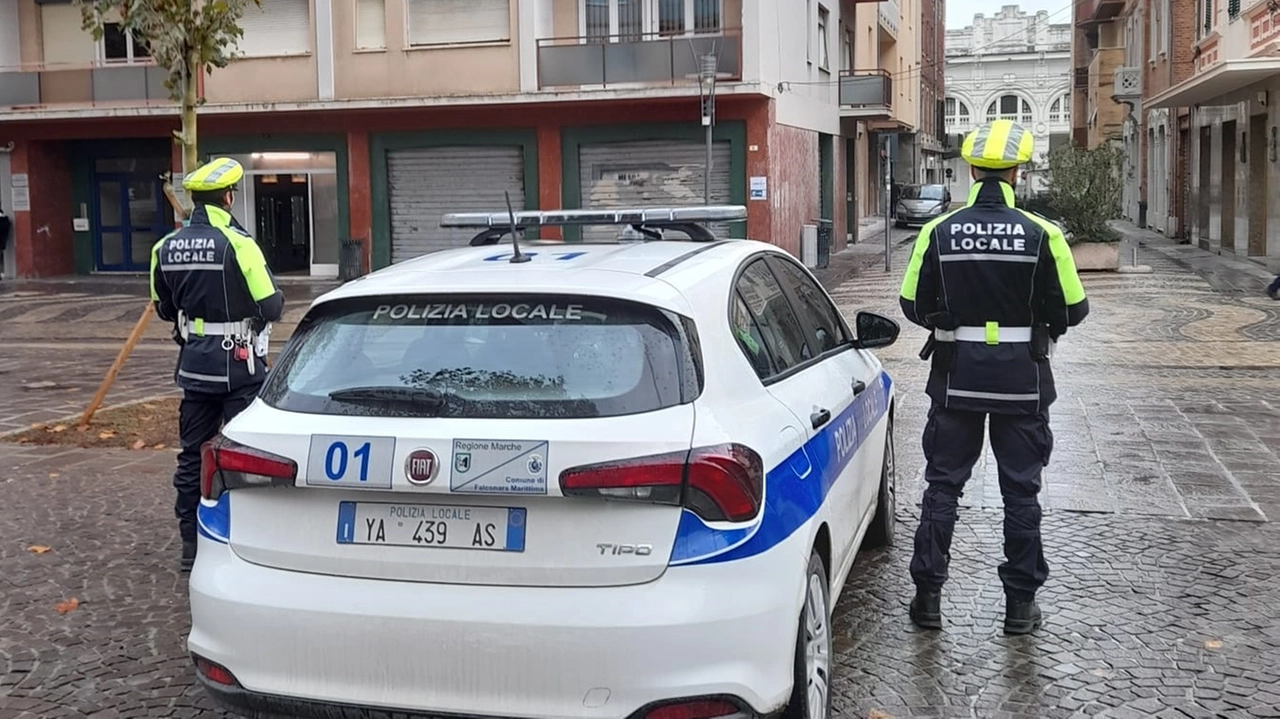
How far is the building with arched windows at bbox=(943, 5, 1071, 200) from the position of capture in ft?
334

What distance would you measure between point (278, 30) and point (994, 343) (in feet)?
81.0

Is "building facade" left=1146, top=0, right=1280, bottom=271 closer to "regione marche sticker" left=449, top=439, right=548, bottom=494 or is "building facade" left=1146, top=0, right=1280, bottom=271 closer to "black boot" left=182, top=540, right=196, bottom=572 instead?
"black boot" left=182, top=540, right=196, bottom=572

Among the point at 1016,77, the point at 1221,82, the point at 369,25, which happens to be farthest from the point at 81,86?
the point at 1016,77

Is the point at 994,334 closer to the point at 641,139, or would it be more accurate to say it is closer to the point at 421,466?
the point at 421,466

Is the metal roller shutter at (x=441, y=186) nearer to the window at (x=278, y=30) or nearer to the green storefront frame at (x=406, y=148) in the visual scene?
the green storefront frame at (x=406, y=148)

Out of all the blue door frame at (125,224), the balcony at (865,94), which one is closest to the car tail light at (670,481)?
the blue door frame at (125,224)

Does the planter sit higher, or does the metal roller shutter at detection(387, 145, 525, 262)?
the metal roller shutter at detection(387, 145, 525, 262)

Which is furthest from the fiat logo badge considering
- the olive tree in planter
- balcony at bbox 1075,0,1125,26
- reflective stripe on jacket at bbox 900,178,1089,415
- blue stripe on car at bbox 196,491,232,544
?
balcony at bbox 1075,0,1125,26

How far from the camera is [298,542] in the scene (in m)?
3.52

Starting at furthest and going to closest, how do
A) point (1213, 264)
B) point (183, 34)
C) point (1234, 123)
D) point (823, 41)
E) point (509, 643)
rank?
point (823, 41), point (1234, 123), point (1213, 264), point (183, 34), point (509, 643)

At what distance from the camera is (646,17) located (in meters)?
26.0

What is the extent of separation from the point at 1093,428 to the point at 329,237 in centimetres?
2163

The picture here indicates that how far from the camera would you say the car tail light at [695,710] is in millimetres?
3260

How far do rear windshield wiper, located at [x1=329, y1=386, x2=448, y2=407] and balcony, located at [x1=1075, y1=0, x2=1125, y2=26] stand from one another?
154ft
